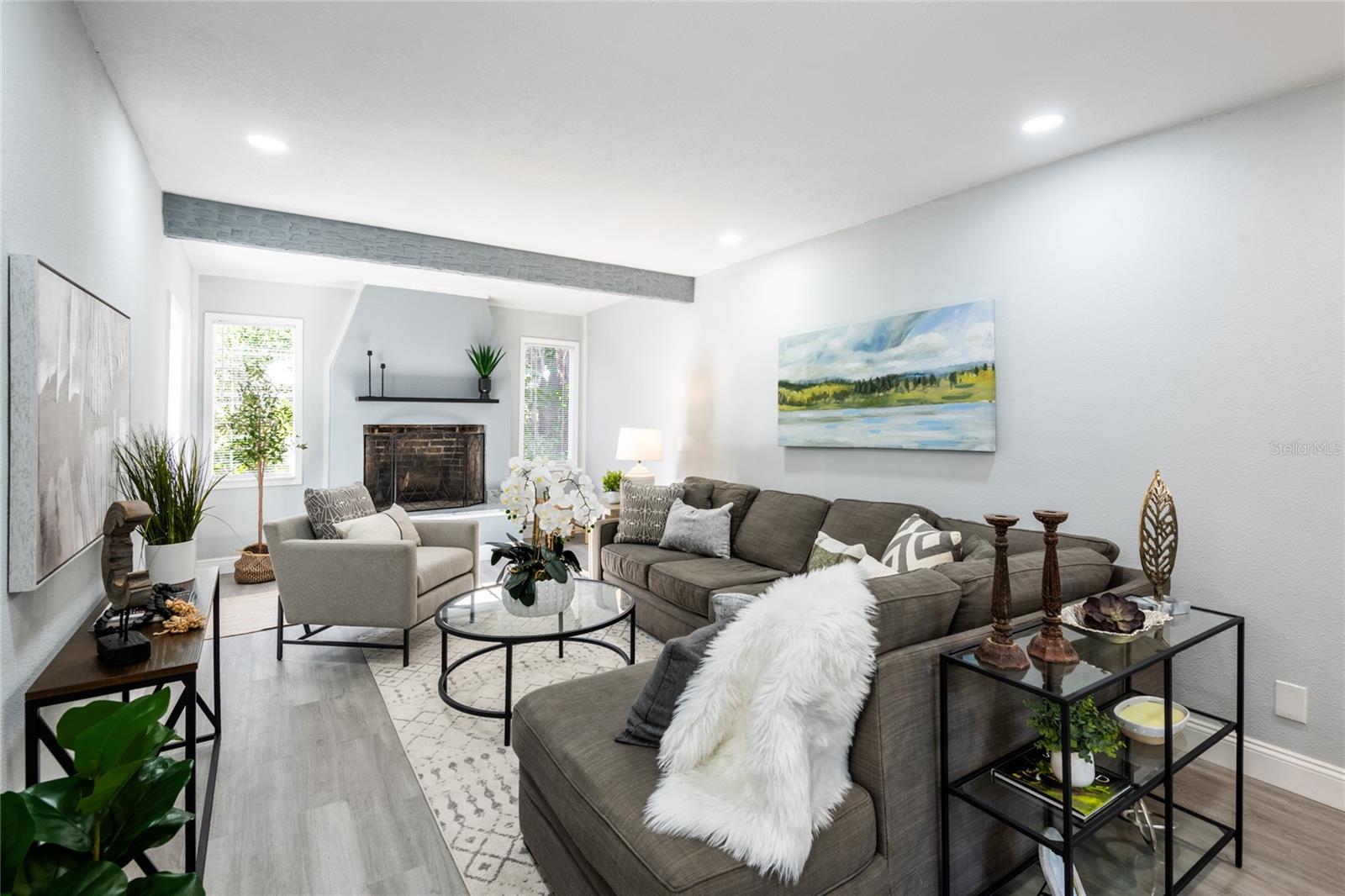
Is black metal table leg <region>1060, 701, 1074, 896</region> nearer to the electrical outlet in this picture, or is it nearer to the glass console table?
the glass console table

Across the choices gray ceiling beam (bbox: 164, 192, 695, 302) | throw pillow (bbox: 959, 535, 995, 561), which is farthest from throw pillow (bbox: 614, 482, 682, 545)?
throw pillow (bbox: 959, 535, 995, 561)

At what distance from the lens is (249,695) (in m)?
3.16

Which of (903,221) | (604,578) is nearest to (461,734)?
(604,578)

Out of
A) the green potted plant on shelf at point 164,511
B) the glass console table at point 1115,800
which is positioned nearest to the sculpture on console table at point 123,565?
the green potted plant on shelf at point 164,511

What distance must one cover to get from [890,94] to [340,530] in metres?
3.43

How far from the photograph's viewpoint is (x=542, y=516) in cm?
295

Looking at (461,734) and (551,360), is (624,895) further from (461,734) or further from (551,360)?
(551,360)

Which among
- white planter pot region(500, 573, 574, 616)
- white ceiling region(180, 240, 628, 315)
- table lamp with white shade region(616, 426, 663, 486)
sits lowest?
white planter pot region(500, 573, 574, 616)

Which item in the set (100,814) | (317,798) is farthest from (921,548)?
(100,814)

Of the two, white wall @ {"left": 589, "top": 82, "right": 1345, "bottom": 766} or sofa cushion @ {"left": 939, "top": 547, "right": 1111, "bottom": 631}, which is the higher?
white wall @ {"left": 589, "top": 82, "right": 1345, "bottom": 766}

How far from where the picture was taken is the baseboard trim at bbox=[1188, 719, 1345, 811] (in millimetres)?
2322

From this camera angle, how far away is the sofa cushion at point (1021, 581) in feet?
6.23

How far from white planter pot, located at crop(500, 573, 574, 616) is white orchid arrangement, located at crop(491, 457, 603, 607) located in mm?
64

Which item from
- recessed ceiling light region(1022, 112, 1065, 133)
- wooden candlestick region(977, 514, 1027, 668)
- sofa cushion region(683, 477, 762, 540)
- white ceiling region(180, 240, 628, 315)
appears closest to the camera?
wooden candlestick region(977, 514, 1027, 668)
